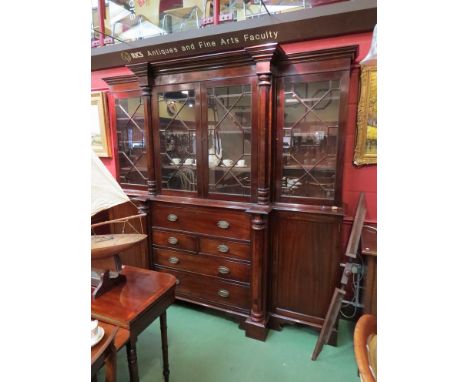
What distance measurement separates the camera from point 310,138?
181cm

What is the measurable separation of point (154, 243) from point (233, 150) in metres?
1.06

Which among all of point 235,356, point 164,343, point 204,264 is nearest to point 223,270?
point 204,264

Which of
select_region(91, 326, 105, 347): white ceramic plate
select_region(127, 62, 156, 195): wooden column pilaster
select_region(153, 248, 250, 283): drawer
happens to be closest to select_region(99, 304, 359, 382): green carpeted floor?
select_region(153, 248, 250, 283): drawer

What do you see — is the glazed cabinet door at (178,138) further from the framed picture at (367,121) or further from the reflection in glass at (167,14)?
the framed picture at (367,121)

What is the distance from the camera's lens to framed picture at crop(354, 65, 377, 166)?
71.9 inches

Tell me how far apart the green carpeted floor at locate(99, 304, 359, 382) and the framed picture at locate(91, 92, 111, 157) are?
1.94 m

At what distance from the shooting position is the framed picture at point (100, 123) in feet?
9.29

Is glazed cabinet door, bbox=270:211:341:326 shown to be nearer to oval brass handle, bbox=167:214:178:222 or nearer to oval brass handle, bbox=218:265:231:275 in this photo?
oval brass handle, bbox=218:265:231:275
